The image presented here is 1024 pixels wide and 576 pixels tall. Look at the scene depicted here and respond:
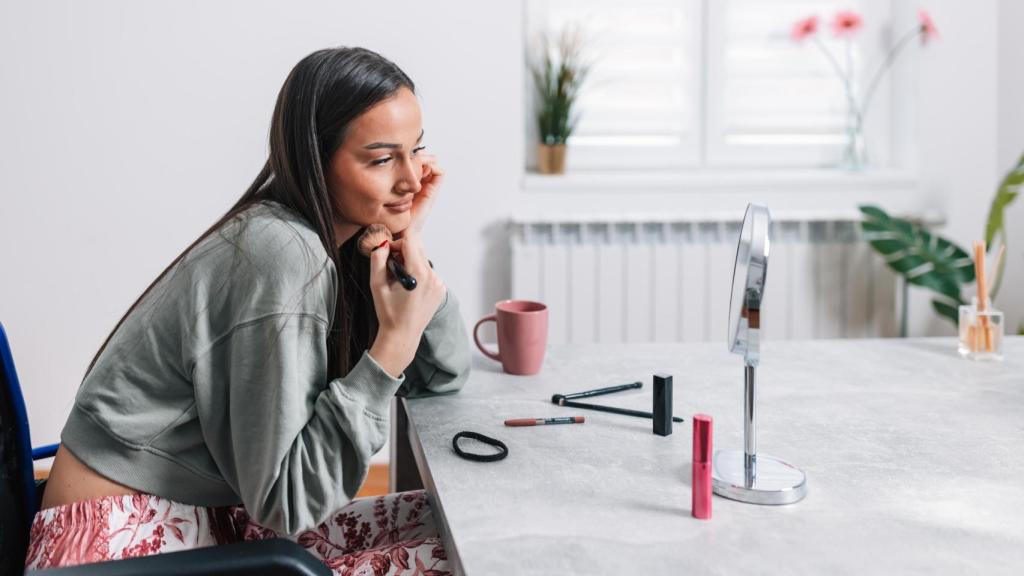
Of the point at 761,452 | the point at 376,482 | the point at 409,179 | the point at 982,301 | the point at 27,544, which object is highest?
the point at 409,179

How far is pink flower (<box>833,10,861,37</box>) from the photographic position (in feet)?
9.59

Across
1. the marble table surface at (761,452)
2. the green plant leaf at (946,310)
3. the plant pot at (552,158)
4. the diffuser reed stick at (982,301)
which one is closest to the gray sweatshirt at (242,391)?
the marble table surface at (761,452)

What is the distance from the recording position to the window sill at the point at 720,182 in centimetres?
286

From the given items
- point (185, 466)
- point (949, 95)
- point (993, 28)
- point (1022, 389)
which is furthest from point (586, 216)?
point (185, 466)

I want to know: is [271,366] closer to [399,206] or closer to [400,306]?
[400,306]

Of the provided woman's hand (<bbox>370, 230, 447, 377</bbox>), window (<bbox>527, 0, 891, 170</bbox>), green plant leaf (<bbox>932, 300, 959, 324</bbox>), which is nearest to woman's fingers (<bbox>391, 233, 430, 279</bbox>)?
→ woman's hand (<bbox>370, 230, 447, 377</bbox>)

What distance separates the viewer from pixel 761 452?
3.78 feet

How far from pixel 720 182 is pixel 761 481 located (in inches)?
77.1

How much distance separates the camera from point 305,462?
109cm

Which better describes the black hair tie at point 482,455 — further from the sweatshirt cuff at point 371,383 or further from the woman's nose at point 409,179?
the woman's nose at point 409,179

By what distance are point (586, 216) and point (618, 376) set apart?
54.7 inches

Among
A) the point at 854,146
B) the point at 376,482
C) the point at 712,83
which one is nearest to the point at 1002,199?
the point at 854,146

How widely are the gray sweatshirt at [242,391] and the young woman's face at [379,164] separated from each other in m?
0.09

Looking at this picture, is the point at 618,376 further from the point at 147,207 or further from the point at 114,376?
the point at 147,207
